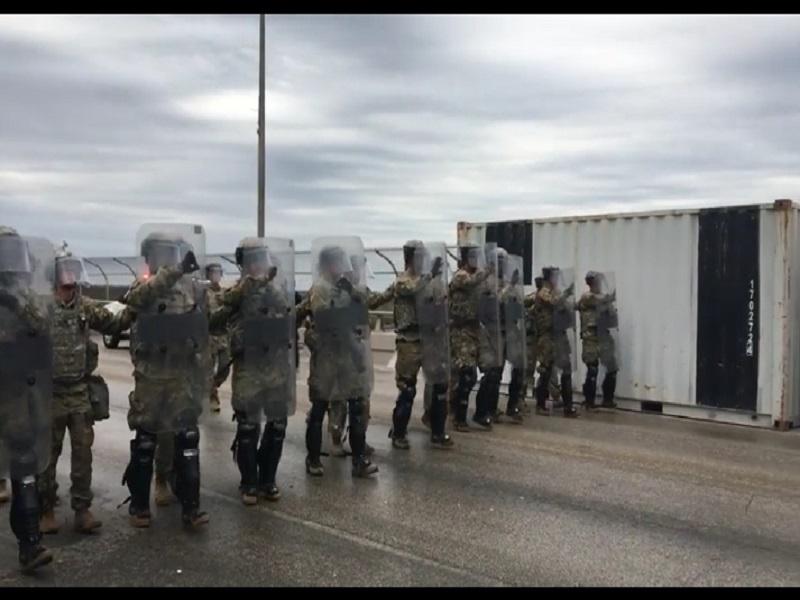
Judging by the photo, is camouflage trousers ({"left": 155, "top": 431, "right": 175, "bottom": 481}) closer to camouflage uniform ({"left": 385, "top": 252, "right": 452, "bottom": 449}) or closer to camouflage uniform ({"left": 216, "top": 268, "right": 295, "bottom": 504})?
camouflage uniform ({"left": 216, "top": 268, "right": 295, "bottom": 504})

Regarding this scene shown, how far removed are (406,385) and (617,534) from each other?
3172 millimetres

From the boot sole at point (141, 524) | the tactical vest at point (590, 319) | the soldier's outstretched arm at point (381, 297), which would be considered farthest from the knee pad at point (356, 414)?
the tactical vest at point (590, 319)

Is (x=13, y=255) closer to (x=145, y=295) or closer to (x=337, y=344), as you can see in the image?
(x=145, y=295)

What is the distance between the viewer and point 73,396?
538cm

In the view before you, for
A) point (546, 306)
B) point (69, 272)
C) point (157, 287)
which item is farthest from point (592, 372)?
point (69, 272)

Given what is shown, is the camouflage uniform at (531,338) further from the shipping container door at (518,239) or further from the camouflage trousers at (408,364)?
the camouflage trousers at (408,364)

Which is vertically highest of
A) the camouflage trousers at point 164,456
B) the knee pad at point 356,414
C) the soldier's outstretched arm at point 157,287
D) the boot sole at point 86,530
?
the soldier's outstretched arm at point 157,287

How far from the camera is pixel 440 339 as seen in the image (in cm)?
829

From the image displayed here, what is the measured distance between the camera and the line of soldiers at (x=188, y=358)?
184 inches

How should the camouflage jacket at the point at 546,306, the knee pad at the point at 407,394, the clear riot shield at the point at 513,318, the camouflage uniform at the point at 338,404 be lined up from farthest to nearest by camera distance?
the camouflage jacket at the point at 546,306
the clear riot shield at the point at 513,318
the knee pad at the point at 407,394
the camouflage uniform at the point at 338,404

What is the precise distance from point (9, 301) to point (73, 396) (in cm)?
99

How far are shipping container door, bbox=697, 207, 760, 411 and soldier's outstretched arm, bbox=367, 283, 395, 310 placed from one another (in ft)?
14.6

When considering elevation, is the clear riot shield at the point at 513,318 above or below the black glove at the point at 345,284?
below
